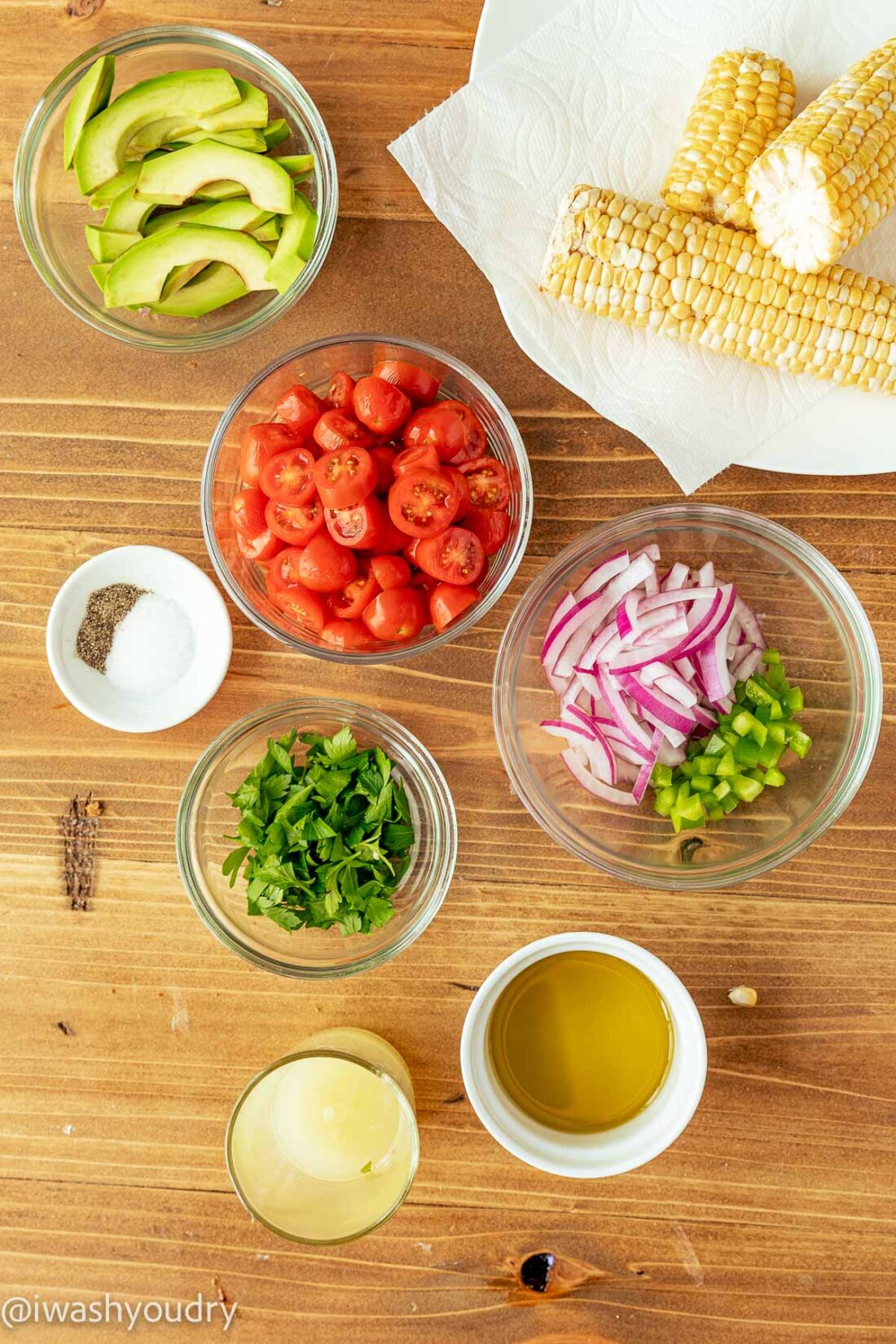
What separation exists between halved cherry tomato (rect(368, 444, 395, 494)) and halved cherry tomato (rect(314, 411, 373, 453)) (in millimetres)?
16

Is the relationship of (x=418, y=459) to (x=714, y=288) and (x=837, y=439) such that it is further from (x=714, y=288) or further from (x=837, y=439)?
(x=837, y=439)

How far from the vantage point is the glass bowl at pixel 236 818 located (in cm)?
149

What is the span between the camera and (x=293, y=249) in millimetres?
1394

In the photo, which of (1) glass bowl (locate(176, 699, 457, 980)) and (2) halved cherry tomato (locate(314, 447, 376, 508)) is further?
(1) glass bowl (locate(176, 699, 457, 980))

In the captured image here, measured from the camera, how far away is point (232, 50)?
1454mm

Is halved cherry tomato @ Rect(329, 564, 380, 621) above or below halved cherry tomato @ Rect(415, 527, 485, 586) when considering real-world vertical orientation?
below

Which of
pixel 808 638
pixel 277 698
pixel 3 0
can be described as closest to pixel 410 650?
pixel 277 698

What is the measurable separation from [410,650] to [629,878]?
0.46 meters

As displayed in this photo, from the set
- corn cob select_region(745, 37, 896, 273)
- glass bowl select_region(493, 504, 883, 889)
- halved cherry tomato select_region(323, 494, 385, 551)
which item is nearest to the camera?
corn cob select_region(745, 37, 896, 273)

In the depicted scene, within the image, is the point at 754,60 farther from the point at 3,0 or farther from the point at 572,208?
the point at 3,0

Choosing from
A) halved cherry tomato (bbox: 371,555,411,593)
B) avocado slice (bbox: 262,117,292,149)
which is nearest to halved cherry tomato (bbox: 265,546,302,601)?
halved cherry tomato (bbox: 371,555,411,593)

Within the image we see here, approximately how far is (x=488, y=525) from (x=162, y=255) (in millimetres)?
589

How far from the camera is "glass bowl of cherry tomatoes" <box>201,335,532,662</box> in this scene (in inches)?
A: 52.8

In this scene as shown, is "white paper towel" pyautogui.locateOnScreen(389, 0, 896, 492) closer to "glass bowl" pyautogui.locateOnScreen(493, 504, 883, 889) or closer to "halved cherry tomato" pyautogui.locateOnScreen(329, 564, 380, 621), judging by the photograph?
"glass bowl" pyautogui.locateOnScreen(493, 504, 883, 889)
